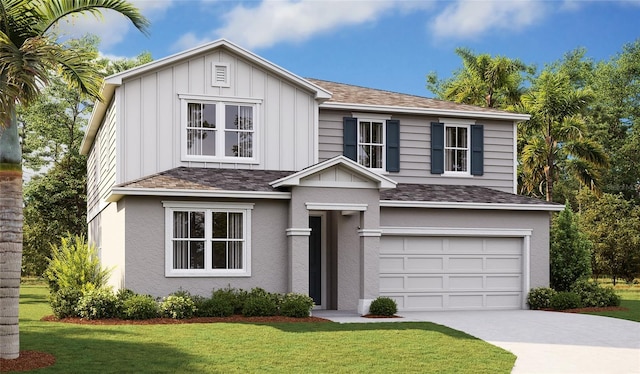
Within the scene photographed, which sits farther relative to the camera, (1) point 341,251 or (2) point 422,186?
(2) point 422,186

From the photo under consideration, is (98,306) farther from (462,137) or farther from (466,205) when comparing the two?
(462,137)

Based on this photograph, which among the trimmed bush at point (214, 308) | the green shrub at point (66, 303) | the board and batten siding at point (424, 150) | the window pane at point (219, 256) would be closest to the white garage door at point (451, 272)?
the board and batten siding at point (424, 150)

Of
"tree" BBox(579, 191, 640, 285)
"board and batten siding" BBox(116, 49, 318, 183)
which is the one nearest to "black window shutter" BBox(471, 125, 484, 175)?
"board and batten siding" BBox(116, 49, 318, 183)

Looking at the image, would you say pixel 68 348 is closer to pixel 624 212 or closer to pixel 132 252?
pixel 132 252

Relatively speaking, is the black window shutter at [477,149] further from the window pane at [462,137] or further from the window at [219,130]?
the window at [219,130]

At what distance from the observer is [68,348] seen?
1354 centimetres

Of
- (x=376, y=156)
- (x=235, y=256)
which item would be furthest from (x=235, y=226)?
(x=376, y=156)

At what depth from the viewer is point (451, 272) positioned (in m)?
22.1

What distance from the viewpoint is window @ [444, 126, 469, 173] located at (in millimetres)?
24609

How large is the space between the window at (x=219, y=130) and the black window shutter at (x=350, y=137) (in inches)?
123

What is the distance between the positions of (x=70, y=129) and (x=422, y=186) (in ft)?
78.9

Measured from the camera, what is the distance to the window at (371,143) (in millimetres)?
23625

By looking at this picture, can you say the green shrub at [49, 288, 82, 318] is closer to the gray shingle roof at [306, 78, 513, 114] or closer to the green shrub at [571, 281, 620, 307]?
the gray shingle roof at [306, 78, 513, 114]

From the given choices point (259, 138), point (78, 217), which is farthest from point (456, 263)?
point (78, 217)
